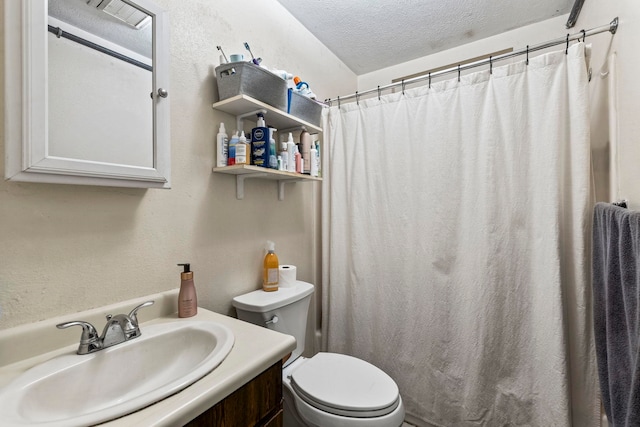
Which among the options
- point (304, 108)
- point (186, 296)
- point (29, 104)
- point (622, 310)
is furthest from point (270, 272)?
point (622, 310)

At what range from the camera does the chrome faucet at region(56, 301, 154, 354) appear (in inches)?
29.6

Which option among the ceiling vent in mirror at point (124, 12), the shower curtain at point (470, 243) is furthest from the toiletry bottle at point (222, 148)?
the shower curtain at point (470, 243)

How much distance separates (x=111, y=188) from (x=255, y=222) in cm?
64

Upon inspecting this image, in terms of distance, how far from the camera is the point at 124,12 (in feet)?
3.00

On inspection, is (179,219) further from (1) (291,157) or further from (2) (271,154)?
(1) (291,157)

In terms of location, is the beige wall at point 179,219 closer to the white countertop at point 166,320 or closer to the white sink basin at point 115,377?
the white countertop at point 166,320

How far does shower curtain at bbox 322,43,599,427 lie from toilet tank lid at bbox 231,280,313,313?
519mm

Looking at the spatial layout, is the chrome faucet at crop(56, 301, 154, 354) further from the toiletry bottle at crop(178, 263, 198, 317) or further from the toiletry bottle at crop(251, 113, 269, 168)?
the toiletry bottle at crop(251, 113, 269, 168)

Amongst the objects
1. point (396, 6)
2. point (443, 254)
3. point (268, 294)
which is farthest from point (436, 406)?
point (396, 6)

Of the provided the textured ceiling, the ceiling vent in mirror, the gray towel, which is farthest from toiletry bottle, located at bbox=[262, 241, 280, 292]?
the textured ceiling

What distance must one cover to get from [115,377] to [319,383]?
0.72m

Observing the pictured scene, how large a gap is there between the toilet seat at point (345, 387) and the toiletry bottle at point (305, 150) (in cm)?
95

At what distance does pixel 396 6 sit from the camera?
1590 mm

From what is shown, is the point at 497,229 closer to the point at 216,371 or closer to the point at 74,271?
the point at 216,371
